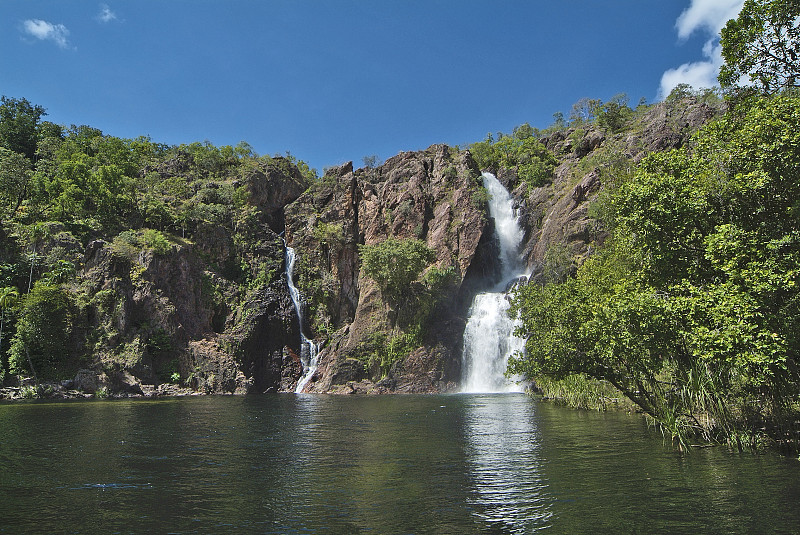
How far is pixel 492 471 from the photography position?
48.1ft

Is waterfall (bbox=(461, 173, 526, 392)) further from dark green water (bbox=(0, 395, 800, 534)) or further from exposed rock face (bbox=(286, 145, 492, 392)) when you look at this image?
dark green water (bbox=(0, 395, 800, 534))

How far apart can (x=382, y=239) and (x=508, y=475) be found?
61.1 m

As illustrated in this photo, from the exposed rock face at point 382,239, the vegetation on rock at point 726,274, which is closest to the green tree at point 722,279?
the vegetation on rock at point 726,274

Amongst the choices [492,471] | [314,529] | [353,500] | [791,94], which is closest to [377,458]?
[492,471]

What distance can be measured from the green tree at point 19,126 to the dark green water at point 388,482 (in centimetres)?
8843

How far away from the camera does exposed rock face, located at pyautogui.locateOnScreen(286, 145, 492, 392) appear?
59812 millimetres

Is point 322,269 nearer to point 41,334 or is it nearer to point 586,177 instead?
point 41,334

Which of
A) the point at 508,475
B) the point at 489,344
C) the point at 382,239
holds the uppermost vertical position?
the point at 382,239

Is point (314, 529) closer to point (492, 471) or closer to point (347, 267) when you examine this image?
point (492, 471)

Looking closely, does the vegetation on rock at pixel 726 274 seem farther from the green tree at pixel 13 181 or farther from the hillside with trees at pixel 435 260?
the green tree at pixel 13 181

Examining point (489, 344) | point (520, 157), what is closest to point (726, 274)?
point (489, 344)

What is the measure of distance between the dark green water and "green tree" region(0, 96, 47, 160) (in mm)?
88429

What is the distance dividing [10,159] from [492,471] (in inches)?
3352

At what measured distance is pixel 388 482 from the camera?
13.4m
